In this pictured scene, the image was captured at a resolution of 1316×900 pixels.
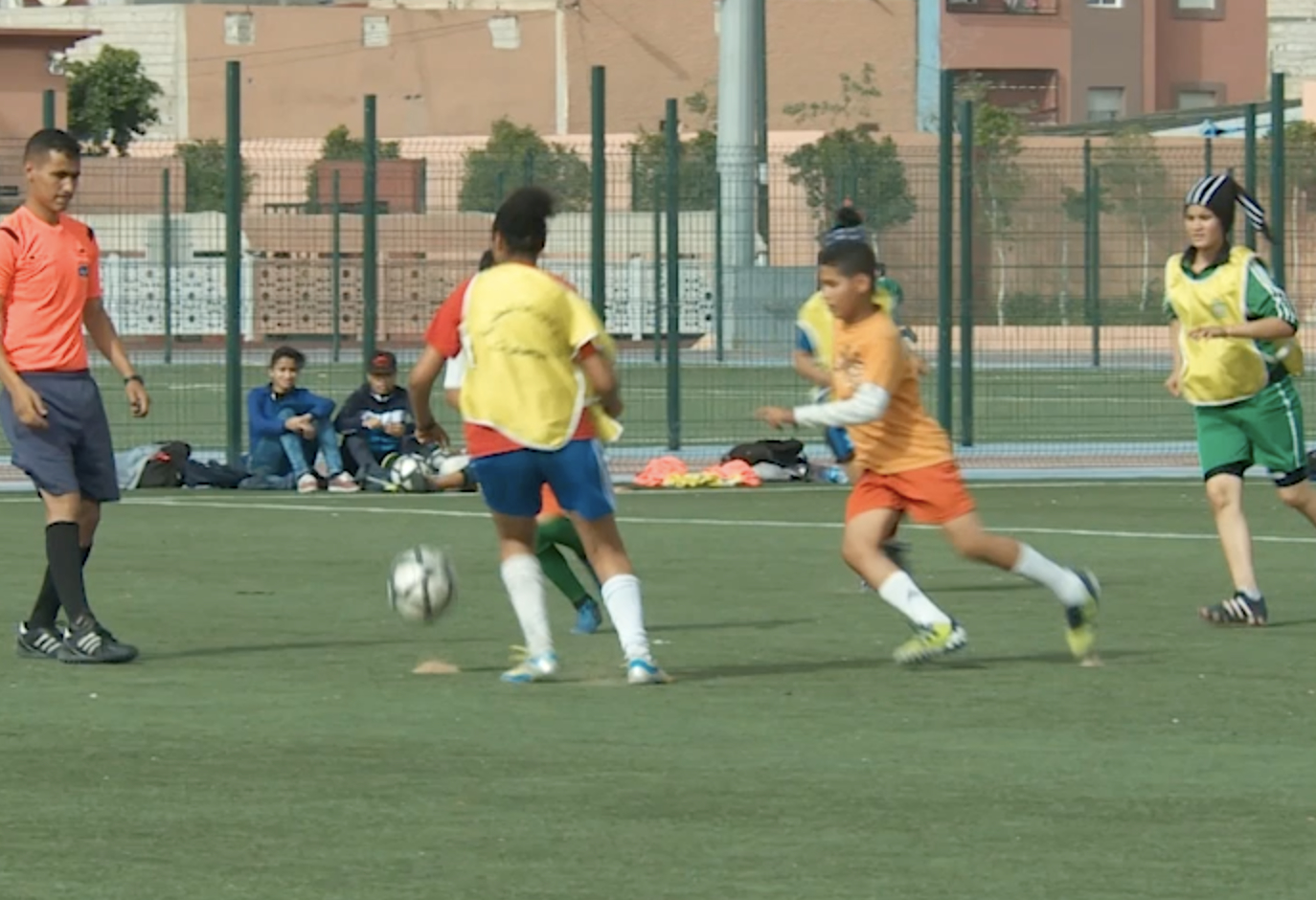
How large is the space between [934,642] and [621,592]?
116cm

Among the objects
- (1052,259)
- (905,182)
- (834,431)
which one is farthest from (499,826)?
(1052,259)

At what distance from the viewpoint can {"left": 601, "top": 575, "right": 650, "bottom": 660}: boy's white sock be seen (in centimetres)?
1020

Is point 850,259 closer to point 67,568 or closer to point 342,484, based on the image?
point 67,568

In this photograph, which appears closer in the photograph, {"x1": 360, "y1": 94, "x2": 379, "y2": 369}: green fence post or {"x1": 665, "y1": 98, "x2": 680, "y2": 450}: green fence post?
{"x1": 360, "y1": 94, "x2": 379, "y2": 369}: green fence post

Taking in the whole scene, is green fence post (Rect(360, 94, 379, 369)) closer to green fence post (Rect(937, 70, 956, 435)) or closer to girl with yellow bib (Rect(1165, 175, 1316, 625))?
green fence post (Rect(937, 70, 956, 435))

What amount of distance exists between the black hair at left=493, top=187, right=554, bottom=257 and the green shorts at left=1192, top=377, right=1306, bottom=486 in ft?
11.8

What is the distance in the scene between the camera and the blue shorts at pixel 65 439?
11.0 m

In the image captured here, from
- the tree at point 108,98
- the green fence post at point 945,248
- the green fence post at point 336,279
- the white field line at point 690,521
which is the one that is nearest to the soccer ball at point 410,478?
the white field line at point 690,521

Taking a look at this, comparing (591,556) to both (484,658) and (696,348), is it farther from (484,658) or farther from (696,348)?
(696,348)

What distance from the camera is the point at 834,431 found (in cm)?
1496

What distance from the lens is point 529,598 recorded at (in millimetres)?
10320

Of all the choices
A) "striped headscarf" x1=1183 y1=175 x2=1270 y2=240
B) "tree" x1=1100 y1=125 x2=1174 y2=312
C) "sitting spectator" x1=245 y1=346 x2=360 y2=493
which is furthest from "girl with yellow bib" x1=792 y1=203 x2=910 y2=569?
"tree" x1=1100 y1=125 x2=1174 y2=312

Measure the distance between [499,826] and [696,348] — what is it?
17.9m

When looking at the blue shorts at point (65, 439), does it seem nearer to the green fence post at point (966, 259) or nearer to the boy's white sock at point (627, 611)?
the boy's white sock at point (627, 611)
